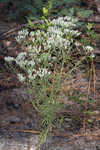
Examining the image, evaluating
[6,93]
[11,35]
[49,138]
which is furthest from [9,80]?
[49,138]

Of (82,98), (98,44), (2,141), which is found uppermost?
(98,44)

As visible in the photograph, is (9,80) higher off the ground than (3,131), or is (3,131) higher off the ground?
(9,80)

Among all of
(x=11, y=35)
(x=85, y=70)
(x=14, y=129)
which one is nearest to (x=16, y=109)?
(x=14, y=129)

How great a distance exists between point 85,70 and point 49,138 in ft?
3.24

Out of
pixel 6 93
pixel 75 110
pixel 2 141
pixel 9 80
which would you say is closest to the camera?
pixel 2 141

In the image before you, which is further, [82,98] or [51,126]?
[82,98]

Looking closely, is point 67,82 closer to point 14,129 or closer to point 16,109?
point 16,109

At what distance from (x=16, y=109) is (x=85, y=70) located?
0.85 meters

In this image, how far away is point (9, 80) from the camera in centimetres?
262

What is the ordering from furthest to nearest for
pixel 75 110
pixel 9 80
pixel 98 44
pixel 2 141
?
pixel 98 44, pixel 9 80, pixel 75 110, pixel 2 141

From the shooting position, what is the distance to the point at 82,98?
2.31m

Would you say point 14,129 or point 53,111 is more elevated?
point 53,111

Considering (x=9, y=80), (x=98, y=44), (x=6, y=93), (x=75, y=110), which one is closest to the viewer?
(x=75, y=110)

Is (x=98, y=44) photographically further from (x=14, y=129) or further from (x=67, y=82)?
(x=14, y=129)
